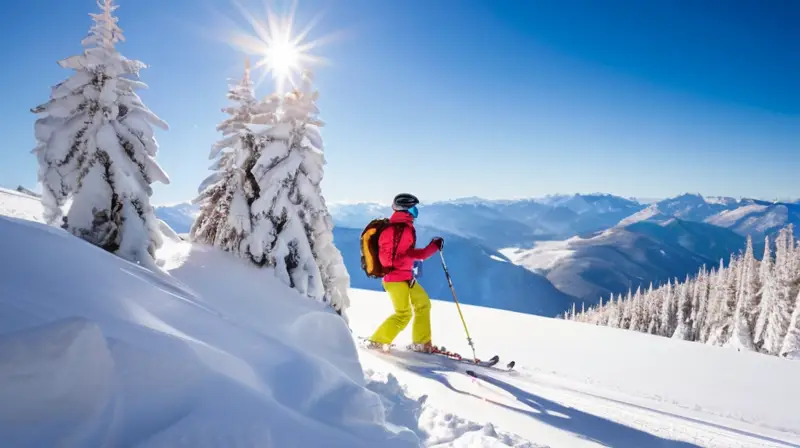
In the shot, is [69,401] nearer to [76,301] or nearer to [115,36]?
[76,301]

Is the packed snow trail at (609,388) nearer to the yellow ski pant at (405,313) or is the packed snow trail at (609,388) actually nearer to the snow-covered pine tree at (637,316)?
the yellow ski pant at (405,313)

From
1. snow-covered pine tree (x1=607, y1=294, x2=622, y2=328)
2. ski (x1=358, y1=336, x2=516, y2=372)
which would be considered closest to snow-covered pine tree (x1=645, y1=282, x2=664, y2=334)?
snow-covered pine tree (x1=607, y1=294, x2=622, y2=328)

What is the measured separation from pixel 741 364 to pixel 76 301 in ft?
43.6

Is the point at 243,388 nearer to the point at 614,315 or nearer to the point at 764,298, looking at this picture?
the point at 764,298

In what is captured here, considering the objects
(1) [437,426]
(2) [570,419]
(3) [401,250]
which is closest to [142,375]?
(1) [437,426]

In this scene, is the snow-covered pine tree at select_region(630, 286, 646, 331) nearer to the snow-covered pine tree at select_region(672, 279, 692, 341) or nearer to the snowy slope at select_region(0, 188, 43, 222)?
the snow-covered pine tree at select_region(672, 279, 692, 341)

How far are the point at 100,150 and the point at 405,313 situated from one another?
7.37 m

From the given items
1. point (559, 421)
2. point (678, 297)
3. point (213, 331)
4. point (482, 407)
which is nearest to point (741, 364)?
point (559, 421)

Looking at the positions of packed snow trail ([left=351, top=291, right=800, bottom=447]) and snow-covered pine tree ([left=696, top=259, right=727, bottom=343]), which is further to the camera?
snow-covered pine tree ([left=696, top=259, right=727, bottom=343])

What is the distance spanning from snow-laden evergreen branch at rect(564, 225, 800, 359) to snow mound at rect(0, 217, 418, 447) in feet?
114

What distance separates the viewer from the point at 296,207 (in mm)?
10062

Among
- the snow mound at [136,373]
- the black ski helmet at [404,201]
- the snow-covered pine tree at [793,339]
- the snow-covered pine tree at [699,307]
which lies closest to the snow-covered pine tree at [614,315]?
the snow-covered pine tree at [699,307]

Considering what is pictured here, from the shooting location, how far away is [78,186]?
26.9ft

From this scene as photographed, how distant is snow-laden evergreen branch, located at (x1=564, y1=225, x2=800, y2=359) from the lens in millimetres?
35375
